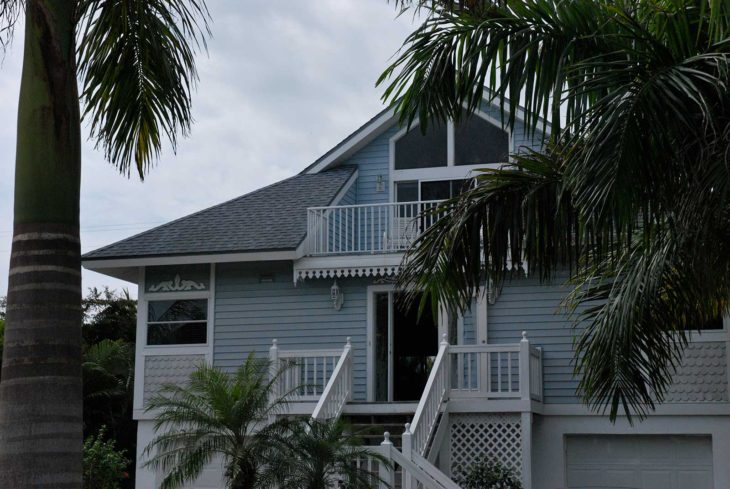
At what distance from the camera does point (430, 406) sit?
15914 mm

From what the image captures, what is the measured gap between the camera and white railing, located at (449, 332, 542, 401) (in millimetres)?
16625

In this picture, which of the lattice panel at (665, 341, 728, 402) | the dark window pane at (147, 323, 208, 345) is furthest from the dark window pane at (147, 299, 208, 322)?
the lattice panel at (665, 341, 728, 402)

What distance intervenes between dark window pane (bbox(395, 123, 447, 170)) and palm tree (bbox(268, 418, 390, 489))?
8457 millimetres

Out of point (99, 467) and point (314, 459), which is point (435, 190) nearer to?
point (99, 467)

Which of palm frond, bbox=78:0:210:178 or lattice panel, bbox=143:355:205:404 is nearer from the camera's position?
palm frond, bbox=78:0:210:178

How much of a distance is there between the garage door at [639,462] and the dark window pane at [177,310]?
6835 mm

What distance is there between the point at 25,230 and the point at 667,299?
6101mm

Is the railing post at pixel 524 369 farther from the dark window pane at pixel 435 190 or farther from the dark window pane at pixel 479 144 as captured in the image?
the dark window pane at pixel 479 144

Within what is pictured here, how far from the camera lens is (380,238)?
62.3 ft

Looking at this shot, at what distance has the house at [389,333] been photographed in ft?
55.1

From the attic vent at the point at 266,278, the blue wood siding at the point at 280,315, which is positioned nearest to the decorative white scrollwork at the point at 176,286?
the blue wood siding at the point at 280,315

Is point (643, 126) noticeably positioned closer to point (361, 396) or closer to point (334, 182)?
point (361, 396)

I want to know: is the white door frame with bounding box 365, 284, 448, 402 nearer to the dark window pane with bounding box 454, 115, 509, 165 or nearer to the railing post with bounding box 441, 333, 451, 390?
the railing post with bounding box 441, 333, 451, 390

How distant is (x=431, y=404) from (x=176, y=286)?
594cm
